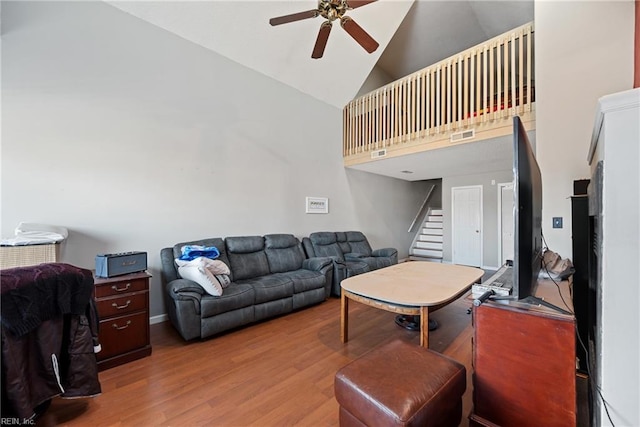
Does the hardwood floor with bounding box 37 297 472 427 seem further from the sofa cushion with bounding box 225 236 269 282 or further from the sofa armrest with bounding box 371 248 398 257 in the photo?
the sofa armrest with bounding box 371 248 398 257

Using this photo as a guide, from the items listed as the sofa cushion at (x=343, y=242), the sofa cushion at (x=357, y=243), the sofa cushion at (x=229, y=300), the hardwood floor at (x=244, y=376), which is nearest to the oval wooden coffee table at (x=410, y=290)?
the hardwood floor at (x=244, y=376)

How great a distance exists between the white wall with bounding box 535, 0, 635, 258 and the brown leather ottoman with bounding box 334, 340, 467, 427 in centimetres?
201

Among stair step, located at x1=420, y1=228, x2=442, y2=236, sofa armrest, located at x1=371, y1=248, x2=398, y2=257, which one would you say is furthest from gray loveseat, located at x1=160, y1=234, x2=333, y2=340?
stair step, located at x1=420, y1=228, x2=442, y2=236

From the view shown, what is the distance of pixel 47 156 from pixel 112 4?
5.56ft

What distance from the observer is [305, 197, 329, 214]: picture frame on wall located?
14.9 ft

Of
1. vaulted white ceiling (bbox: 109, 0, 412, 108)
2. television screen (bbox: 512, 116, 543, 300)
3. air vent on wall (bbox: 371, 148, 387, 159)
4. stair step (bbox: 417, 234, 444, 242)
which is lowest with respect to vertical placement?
stair step (bbox: 417, 234, 444, 242)

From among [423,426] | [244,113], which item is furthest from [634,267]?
[244,113]

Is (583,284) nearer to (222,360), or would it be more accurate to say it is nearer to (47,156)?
(222,360)

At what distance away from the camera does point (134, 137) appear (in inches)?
112

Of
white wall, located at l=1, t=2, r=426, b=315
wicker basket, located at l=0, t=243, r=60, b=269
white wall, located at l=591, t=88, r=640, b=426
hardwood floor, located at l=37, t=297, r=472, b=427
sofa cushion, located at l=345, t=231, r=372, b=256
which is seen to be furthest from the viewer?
sofa cushion, located at l=345, t=231, r=372, b=256

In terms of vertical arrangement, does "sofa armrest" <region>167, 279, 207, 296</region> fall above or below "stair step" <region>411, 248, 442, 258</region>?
above

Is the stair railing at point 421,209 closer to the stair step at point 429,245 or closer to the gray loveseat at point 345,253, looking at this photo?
the stair step at point 429,245

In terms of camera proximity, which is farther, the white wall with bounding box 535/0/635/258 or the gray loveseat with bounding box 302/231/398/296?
the gray loveseat with bounding box 302/231/398/296

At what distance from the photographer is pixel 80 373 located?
1506 millimetres
